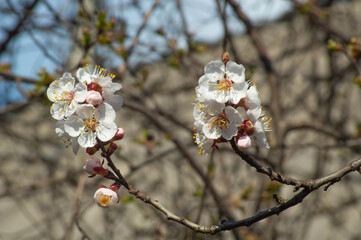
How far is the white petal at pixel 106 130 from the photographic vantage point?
50.6 inches

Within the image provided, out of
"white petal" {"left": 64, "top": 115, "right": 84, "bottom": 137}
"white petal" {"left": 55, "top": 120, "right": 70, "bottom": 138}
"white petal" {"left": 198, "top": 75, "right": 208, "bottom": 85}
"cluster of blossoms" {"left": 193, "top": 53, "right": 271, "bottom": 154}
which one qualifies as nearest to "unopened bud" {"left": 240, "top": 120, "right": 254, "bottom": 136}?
"cluster of blossoms" {"left": 193, "top": 53, "right": 271, "bottom": 154}

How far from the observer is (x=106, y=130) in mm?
1309

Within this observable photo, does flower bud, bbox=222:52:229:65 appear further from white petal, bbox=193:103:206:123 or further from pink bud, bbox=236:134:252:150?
pink bud, bbox=236:134:252:150

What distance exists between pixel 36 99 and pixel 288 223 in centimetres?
299

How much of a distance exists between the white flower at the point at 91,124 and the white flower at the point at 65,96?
4 cm

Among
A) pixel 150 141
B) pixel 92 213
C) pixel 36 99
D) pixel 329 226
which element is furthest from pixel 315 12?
pixel 92 213

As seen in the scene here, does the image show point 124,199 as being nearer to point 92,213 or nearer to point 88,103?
point 88,103

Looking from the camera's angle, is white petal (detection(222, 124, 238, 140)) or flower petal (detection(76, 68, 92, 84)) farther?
flower petal (detection(76, 68, 92, 84))

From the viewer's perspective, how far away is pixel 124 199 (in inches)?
97.7

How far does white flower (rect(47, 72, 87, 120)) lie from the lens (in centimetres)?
132

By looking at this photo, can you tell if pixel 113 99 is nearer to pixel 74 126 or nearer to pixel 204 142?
pixel 74 126

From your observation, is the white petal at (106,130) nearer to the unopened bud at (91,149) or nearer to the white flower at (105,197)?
the unopened bud at (91,149)

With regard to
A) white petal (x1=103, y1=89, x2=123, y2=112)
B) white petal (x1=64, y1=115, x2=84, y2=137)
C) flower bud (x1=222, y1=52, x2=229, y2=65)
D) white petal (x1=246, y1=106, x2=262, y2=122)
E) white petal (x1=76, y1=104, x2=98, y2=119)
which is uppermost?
flower bud (x1=222, y1=52, x2=229, y2=65)

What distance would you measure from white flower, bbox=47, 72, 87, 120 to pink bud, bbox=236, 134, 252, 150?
1.95 feet
